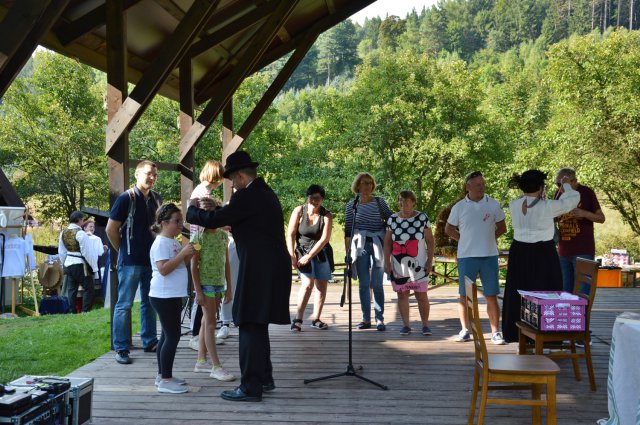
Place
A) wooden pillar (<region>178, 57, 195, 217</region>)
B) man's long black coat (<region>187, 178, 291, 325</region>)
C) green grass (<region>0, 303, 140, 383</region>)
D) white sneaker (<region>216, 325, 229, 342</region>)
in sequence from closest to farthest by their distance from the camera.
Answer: man's long black coat (<region>187, 178, 291, 325</region>) → green grass (<region>0, 303, 140, 383</region>) → white sneaker (<region>216, 325, 229, 342</region>) → wooden pillar (<region>178, 57, 195, 217</region>)

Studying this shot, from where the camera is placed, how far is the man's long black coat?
420 centimetres

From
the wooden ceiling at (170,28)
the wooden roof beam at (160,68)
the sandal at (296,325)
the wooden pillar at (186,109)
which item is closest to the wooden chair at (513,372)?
the wooden ceiling at (170,28)

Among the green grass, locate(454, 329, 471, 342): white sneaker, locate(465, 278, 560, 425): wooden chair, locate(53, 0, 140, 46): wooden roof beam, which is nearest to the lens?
locate(465, 278, 560, 425): wooden chair

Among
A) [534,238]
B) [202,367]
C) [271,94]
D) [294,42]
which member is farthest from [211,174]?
[294,42]

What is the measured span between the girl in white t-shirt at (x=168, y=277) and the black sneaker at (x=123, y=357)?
41.0 inches

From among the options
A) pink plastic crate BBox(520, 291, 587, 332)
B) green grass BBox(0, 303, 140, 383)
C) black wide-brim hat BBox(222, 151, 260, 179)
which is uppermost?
black wide-brim hat BBox(222, 151, 260, 179)

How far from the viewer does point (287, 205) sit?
21703 millimetres

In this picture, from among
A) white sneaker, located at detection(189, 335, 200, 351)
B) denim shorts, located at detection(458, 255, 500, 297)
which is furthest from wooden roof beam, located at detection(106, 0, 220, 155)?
denim shorts, located at detection(458, 255, 500, 297)

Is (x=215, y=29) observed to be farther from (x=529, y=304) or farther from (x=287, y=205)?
(x=287, y=205)

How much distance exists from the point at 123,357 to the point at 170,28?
3489 mm

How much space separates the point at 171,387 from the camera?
4488 millimetres

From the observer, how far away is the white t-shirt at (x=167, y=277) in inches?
169

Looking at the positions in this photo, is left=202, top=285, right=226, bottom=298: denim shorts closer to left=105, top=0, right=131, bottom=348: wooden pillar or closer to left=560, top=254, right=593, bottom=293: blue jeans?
left=105, top=0, right=131, bottom=348: wooden pillar

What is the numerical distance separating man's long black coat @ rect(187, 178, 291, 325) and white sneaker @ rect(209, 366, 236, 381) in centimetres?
75
